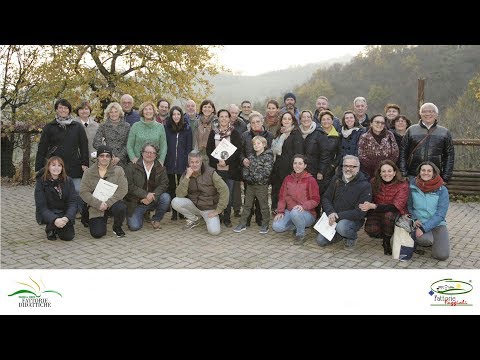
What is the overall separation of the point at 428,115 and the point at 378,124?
72cm

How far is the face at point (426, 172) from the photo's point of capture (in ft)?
18.7

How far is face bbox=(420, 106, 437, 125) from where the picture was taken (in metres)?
6.12

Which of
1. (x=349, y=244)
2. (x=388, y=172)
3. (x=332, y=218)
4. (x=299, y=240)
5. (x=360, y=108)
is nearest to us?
(x=388, y=172)

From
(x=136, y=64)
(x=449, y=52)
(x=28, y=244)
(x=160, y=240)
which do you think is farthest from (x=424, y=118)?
(x=449, y=52)

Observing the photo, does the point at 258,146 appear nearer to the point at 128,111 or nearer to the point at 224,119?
the point at 224,119

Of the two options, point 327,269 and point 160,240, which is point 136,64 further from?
point 327,269

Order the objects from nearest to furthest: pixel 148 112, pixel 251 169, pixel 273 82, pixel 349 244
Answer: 1. pixel 349 244
2. pixel 251 169
3. pixel 148 112
4. pixel 273 82

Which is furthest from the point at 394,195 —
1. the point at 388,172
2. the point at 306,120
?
the point at 306,120

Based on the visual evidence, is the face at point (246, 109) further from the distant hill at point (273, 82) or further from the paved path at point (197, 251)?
the distant hill at point (273, 82)

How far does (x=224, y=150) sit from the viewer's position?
7070 millimetres

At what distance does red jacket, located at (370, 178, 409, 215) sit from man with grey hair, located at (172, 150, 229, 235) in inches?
94.8

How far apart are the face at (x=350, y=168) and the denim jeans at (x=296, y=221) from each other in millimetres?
902

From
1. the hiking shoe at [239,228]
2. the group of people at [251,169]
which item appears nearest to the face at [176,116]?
the group of people at [251,169]

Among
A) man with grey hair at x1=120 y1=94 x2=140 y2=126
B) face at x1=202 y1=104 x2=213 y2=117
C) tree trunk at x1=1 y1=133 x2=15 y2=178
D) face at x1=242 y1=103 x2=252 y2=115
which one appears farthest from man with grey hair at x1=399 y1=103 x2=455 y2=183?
tree trunk at x1=1 y1=133 x2=15 y2=178
